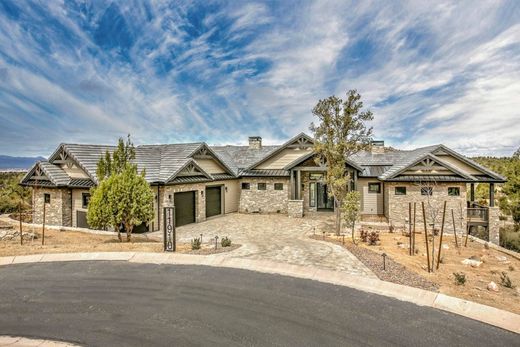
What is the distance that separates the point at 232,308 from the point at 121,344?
244cm

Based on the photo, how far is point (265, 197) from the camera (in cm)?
2403

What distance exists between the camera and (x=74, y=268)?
9.76 m

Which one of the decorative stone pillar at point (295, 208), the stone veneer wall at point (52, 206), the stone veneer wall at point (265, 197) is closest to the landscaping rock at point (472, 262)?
the decorative stone pillar at point (295, 208)

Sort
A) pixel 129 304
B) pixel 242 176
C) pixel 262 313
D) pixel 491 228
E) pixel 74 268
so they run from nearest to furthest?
pixel 262 313, pixel 129 304, pixel 74 268, pixel 491 228, pixel 242 176

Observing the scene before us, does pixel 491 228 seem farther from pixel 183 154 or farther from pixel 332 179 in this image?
pixel 183 154

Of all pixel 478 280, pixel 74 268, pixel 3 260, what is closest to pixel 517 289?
pixel 478 280

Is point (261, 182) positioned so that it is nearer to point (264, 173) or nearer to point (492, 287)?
point (264, 173)

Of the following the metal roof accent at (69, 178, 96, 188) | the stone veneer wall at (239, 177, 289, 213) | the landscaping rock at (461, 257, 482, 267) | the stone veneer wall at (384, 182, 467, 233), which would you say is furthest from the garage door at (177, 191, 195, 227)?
the landscaping rock at (461, 257, 482, 267)

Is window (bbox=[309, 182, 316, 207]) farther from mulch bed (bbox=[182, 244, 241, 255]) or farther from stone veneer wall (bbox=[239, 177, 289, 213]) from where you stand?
mulch bed (bbox=[182, 244, 241, 255])

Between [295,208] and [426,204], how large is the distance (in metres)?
8.95

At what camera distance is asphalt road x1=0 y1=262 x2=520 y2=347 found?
5.49 metres

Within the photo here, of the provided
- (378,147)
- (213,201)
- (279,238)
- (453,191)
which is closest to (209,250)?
(279,238)

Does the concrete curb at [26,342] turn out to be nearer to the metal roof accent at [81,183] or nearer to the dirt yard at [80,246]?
the dirt yard at [80,246]

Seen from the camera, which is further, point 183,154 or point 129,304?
point 183,154
